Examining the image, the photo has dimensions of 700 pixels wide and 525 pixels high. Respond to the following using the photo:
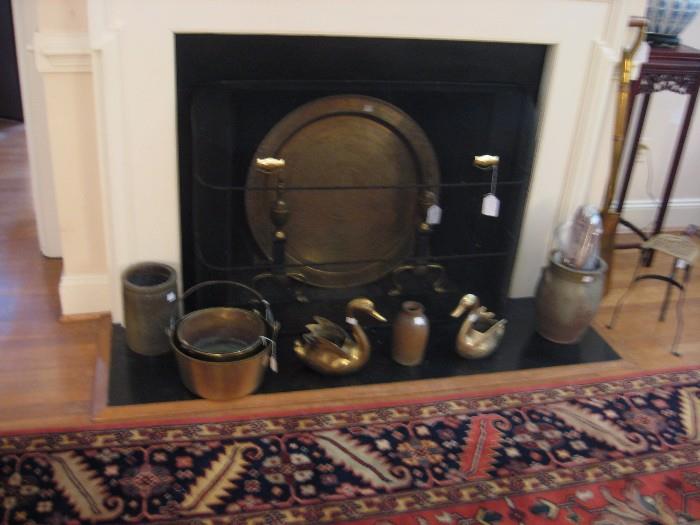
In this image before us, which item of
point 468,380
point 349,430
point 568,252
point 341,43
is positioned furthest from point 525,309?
point 341,43

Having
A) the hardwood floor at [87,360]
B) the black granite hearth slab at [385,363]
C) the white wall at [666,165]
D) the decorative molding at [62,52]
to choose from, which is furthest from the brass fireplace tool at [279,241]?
the white wall at [666,165]

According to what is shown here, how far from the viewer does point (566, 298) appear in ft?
7.13

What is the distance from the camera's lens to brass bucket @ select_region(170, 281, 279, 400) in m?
1.82

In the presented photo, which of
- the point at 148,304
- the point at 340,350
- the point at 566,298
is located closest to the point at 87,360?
the point at 148,304

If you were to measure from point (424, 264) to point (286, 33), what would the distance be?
87 centimetres

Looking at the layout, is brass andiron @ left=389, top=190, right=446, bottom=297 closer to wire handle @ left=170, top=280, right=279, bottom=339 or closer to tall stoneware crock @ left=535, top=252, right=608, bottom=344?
tall stoneware crock @ left=535, top=252, right=608, bottom=344

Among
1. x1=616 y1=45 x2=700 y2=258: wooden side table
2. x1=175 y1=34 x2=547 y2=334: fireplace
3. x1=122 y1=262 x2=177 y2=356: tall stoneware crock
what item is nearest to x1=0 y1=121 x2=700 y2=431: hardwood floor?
x1=122 y1=262 x2=177 y2=356: tall stoneware crock

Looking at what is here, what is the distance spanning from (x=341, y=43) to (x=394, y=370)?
957mm

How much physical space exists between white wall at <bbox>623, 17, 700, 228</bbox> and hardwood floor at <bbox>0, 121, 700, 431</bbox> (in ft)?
1.29

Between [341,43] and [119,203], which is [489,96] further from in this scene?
[119,203]

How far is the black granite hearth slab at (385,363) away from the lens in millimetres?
1924

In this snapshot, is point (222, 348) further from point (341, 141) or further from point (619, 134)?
point (619, 134)

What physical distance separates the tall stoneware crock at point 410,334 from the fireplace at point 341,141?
0.23 m

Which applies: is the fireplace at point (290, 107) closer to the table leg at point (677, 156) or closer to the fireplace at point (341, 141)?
the fireplace at point (341, 141)
